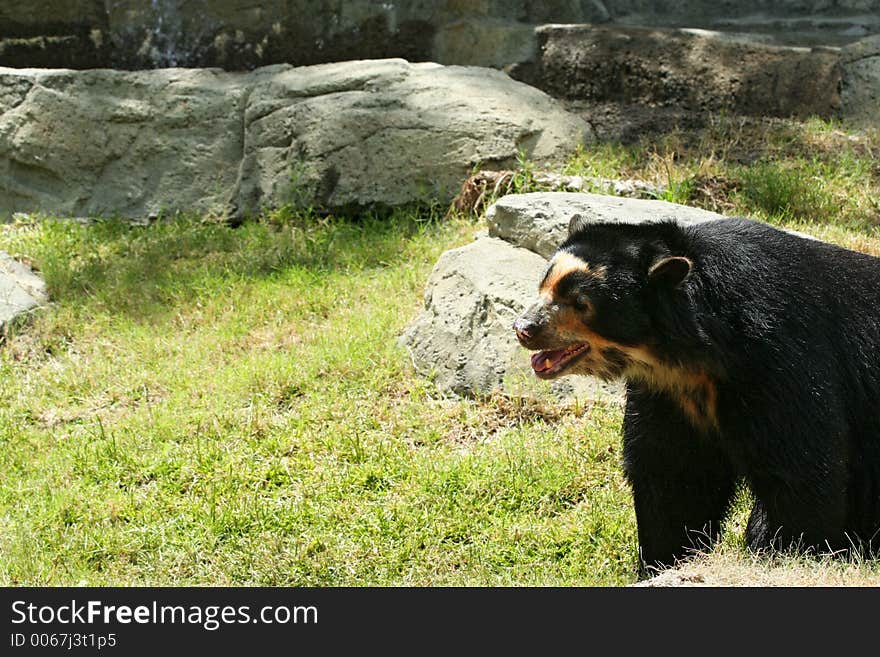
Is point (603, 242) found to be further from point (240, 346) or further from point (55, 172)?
point (55, 172)

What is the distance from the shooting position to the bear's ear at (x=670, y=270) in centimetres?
439

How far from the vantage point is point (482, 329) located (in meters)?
6.89

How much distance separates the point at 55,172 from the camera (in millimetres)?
9781

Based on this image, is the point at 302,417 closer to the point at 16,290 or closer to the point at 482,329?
the point at 482,329

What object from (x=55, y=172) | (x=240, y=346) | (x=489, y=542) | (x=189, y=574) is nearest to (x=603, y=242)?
(x=489, y=542)

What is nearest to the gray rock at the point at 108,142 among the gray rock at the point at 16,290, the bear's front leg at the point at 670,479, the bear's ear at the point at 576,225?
the gray rock at the point at 16,290

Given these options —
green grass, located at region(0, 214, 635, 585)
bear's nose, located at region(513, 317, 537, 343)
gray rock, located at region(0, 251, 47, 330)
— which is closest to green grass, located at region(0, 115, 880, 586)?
green grass, located at region(0, 214, 635, 585)

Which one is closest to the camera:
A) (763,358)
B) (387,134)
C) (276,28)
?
(763,358)

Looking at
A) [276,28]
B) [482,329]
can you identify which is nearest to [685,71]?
[276,28]

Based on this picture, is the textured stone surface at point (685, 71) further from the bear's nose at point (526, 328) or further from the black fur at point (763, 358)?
the bear's nose at point (526, 328)

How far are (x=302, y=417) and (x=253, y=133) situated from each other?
363 centimetres

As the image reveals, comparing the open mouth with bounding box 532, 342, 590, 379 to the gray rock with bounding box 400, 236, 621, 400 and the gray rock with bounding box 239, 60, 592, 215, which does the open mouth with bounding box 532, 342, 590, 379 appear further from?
the gray rock with bounding box 239, 60, 592, 215

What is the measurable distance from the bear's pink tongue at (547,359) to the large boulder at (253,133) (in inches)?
172

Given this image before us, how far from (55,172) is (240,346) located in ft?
10.6
